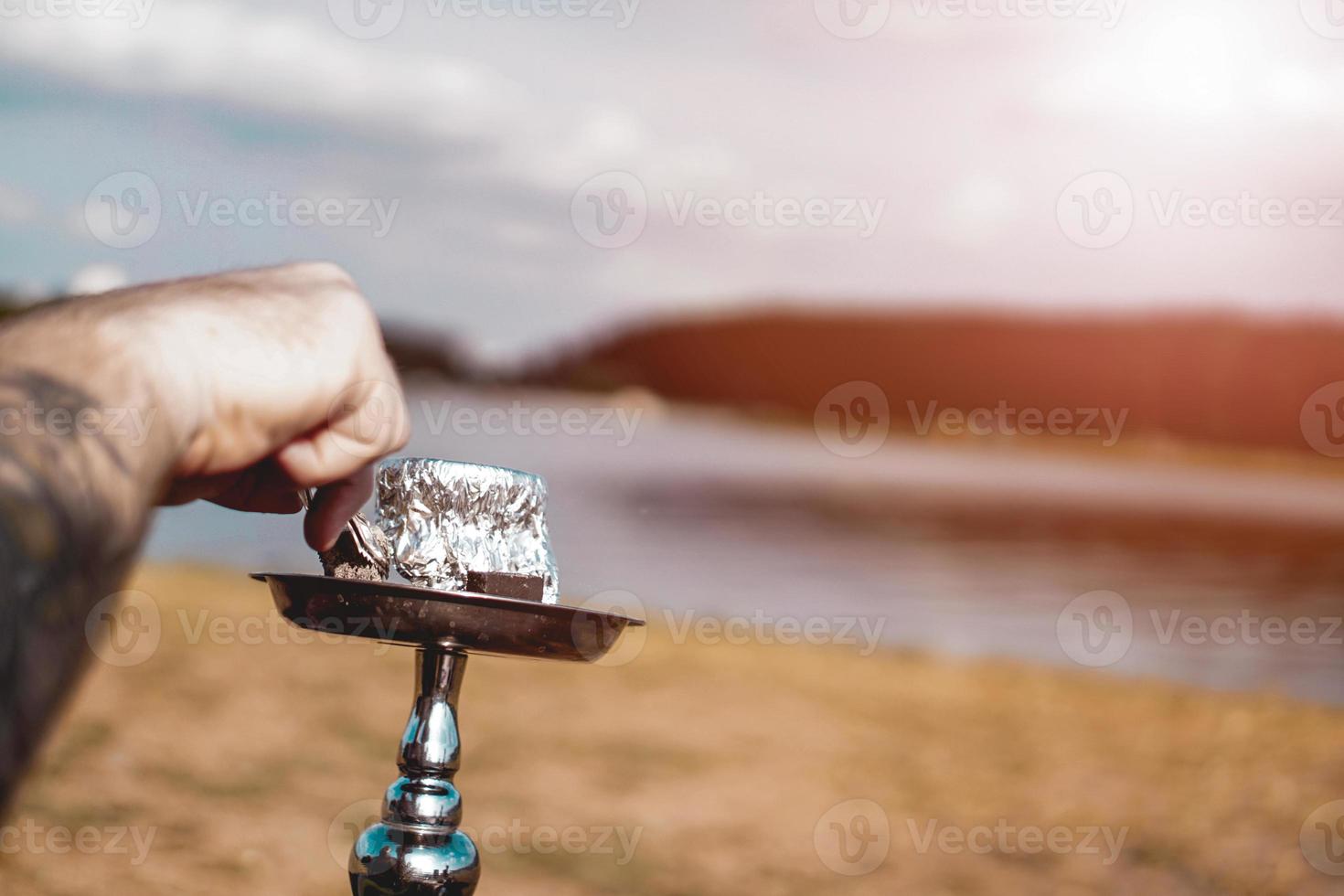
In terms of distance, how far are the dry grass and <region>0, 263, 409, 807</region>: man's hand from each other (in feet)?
16.4

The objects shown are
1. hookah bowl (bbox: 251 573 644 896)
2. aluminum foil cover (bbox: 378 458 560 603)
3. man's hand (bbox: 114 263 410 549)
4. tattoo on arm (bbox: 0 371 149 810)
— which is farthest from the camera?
aluminum foil cover (bbox: 378 458 560 603)

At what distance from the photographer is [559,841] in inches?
266

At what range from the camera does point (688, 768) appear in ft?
27.9

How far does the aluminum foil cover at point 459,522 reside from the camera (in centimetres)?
168

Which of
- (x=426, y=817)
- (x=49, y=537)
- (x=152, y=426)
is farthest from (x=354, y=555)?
(x=49, y=537)

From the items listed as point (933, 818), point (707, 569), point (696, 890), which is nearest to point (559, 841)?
point (696, 890)

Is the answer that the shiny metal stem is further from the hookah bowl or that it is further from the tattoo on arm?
the tattoo on arm

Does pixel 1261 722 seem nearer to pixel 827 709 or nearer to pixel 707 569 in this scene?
pixel 827 709

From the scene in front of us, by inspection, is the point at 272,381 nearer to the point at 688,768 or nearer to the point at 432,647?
the point at 432,647

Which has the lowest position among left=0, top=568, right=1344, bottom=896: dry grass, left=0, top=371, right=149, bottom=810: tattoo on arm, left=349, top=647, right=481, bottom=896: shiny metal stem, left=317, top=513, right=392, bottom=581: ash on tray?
left=0, top=371, right=149, bottom=810: tattoo on arm

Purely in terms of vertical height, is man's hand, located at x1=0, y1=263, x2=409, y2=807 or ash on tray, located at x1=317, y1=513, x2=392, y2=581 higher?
ash on tray, located at x1=317, y1=513, x2=392, y2=581

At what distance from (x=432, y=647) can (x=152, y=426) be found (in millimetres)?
953

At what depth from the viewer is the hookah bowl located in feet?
5.08

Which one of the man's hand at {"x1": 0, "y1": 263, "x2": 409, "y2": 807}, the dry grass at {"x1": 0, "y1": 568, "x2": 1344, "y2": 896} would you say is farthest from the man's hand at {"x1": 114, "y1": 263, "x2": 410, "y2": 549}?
the dry grass at {"x1": 0, "y1": 568, "x2": 1344, "y2": 896}
